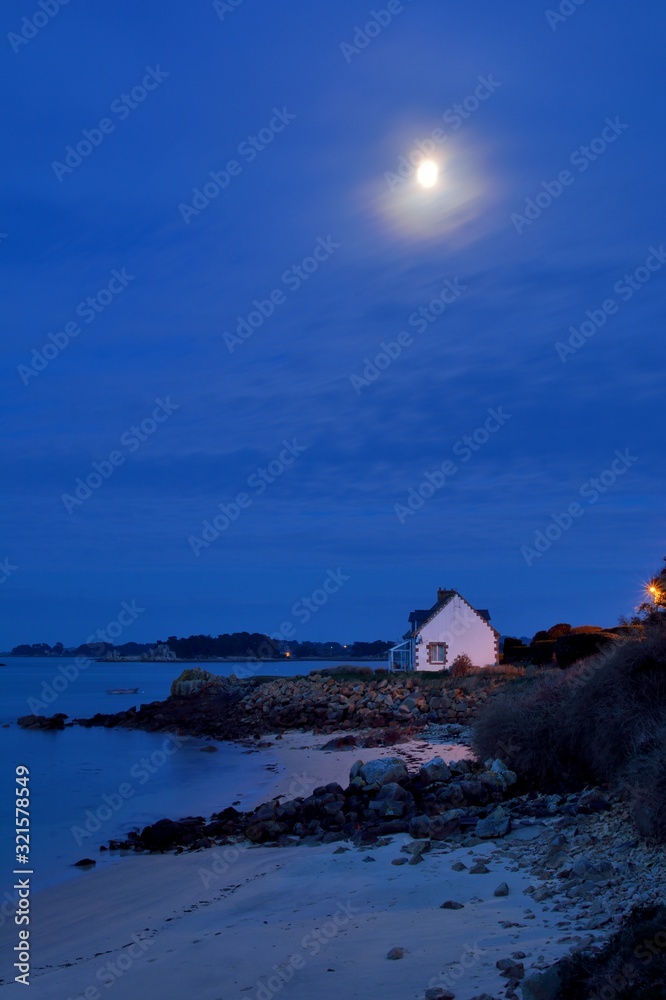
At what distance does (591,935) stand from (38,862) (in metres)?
12.1

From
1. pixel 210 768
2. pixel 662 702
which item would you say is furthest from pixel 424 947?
pixel 210 768

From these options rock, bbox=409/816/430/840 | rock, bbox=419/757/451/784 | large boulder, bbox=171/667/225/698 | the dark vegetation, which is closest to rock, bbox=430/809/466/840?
rock, bbox=409/816/430/840

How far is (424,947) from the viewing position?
7.24 m

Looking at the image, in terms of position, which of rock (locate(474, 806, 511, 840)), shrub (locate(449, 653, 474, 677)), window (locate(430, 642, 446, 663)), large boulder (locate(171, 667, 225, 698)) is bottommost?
rock (locate(474, 806, 511, 840))

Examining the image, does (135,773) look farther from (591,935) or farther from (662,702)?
(591,935)

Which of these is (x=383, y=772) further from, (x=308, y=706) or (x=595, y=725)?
(x=308, y=706)

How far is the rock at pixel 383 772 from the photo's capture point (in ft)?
48.5

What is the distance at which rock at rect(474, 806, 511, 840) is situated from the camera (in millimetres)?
10703

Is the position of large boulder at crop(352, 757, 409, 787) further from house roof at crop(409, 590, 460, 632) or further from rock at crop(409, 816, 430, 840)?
house roof at crop(409, 590, 460, 632)

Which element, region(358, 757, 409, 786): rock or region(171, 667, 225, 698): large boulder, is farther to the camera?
region(171, 667, 225, 698): large boulder
